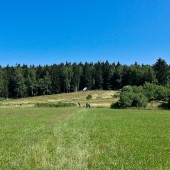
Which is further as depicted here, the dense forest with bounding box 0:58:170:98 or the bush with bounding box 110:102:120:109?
the dense forest with bounding box 0:58:170:98

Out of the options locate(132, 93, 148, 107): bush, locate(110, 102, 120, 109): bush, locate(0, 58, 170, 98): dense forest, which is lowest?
locate(110, 102, 120, 109): bush

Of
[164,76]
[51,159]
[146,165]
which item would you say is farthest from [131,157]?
[164,76]

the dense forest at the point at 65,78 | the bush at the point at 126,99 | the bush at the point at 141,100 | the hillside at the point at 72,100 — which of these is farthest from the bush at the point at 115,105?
the dense forest at the point at 65,78

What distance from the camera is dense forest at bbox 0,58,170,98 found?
17744 centimetres

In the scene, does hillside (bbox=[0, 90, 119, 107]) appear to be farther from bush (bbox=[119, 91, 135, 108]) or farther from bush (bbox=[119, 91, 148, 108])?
bush (bbox=[119, 91, 148, 108])

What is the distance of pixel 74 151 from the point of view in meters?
20.9

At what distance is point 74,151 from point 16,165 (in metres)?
4.38

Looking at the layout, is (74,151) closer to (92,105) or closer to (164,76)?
(92,105)

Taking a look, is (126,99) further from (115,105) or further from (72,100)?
(72,100)

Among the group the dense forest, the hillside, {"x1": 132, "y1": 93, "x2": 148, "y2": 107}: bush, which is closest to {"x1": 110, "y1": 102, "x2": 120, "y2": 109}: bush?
the hillside

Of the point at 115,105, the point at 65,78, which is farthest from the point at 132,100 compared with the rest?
the point at 65,78

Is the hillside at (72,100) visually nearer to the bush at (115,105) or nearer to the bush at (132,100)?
the bush at (115,105)

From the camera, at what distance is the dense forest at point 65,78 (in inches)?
6986

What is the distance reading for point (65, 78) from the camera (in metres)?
194
